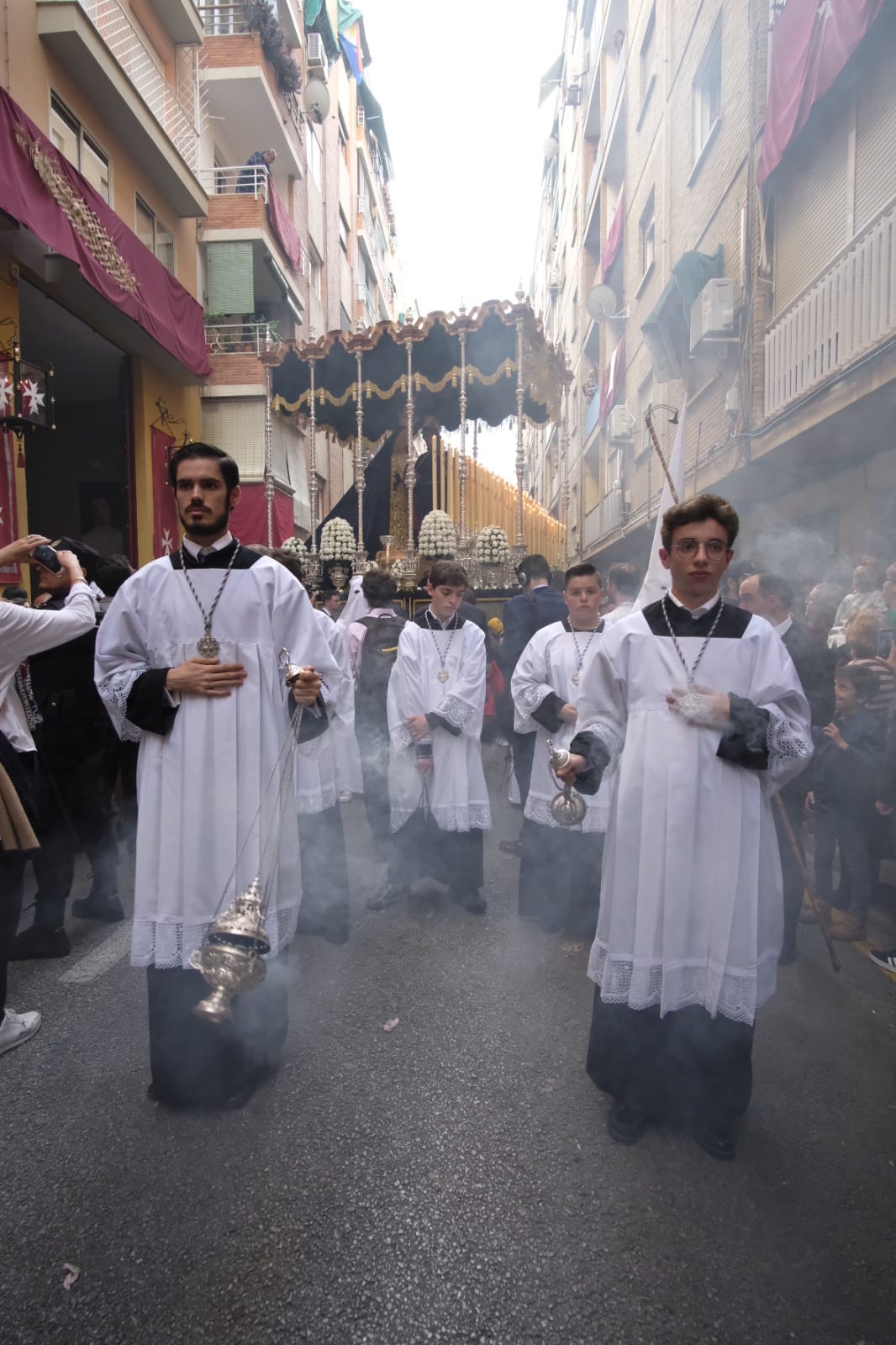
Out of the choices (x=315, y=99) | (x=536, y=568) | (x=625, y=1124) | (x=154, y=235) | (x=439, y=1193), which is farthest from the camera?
(x=315, y=99)

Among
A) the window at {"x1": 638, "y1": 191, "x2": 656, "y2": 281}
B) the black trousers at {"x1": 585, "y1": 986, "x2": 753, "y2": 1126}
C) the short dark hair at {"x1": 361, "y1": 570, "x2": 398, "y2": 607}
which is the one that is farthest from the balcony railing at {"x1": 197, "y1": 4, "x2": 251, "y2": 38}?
the black trousers at {"x1": 585, "y1": 986, "x2": 753, "y2": 1126}

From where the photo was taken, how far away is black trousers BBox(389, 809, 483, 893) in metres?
4.33

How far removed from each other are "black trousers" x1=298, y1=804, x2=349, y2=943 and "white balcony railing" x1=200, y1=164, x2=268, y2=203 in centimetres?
1445

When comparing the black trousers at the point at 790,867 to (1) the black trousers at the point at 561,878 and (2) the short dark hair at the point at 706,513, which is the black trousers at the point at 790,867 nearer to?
(1) the black trousers at the point at 561,878

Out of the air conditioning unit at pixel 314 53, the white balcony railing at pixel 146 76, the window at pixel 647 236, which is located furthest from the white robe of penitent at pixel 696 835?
the air conditioning unit at pixel 314 53

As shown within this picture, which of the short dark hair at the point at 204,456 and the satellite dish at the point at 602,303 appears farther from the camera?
the satellite dish at the point at 602,303

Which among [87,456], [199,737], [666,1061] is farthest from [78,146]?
[666,1061]

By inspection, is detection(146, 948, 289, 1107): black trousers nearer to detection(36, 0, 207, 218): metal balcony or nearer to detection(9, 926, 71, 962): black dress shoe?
detection(9, 926, 71, 962): black dress shoe

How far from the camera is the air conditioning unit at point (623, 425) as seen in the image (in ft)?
50.4

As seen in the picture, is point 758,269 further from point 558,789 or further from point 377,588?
point 558,789

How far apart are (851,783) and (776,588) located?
1.09 m

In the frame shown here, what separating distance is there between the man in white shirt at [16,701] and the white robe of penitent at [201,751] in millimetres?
588

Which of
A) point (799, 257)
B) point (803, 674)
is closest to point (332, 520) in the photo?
point (799, 257)

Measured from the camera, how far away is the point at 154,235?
489 inches
